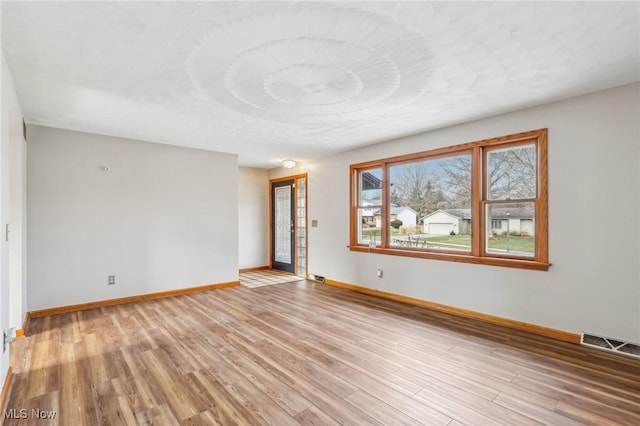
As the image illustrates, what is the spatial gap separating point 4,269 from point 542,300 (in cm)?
482

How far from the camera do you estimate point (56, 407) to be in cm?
202

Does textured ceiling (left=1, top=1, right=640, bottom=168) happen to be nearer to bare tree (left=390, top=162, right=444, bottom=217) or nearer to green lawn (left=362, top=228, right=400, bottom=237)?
bare tree (left=390, top=162, right=444, bottom=217)

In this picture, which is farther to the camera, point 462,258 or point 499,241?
point 462,258

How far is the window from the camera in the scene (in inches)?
136

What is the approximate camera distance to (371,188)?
5.30 m

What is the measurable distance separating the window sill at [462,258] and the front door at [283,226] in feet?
6.83

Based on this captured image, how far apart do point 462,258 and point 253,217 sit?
4812 mm

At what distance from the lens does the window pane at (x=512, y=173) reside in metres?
3.46

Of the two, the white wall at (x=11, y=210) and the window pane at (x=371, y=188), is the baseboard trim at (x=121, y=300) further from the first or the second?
the window pane at (x=371, y=188)

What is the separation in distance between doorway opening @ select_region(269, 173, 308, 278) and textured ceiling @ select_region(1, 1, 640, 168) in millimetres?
3091

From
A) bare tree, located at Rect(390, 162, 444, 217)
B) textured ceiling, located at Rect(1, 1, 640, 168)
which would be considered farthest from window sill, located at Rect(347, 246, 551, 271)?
textured ceiling, located at Rect(1, 1, 640, 168)

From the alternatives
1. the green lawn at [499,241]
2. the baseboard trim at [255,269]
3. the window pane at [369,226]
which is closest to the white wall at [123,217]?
the baseboard trim at [255,269]

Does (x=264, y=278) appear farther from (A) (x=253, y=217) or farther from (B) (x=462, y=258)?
(B) (x=462, y=258)

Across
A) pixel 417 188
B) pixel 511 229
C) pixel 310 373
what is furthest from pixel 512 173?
pixel 310 373
